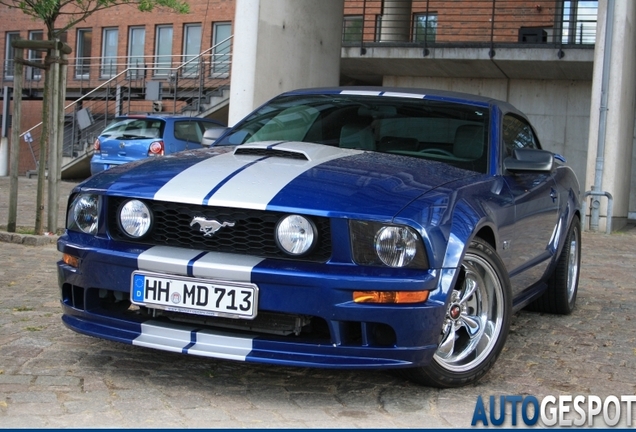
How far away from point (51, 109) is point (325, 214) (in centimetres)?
644

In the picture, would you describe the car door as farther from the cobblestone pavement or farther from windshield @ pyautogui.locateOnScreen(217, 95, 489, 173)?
the cobblestone pavement

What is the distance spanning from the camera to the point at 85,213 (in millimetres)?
4219

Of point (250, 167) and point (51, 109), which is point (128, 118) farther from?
point (250, 167)

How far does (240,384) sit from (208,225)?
716 millimetres

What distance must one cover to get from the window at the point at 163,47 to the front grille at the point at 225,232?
2934 cm

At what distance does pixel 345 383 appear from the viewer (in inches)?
166

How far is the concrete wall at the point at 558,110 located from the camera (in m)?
24.0

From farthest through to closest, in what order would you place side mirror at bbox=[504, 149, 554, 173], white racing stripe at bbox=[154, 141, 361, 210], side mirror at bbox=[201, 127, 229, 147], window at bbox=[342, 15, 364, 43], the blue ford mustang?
1. window at bbox=[342, 15, 364, 43]
2. side mirror at bbox=[201, 127, 229, 147]
3. side mirror at bbox=[504, 149, 554, 173]
4. white racing stripe at bbox=[154, 141, 361, 210]
5. the blue ford mustang

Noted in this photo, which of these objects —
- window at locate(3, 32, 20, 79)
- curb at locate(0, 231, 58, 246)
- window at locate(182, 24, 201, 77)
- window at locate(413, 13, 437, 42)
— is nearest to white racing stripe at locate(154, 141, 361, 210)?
curb at locate(0, 231, 58, 246)

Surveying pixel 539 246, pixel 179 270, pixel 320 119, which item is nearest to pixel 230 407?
pixel 179 270

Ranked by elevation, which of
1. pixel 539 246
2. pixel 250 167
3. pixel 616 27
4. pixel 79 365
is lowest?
pixel 79 365

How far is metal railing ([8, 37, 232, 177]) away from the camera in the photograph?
88.6 ft

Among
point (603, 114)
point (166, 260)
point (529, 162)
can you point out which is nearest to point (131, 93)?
point (603, 114)

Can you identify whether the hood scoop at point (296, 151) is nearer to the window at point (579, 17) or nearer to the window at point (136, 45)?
the window at point (579, 17)
